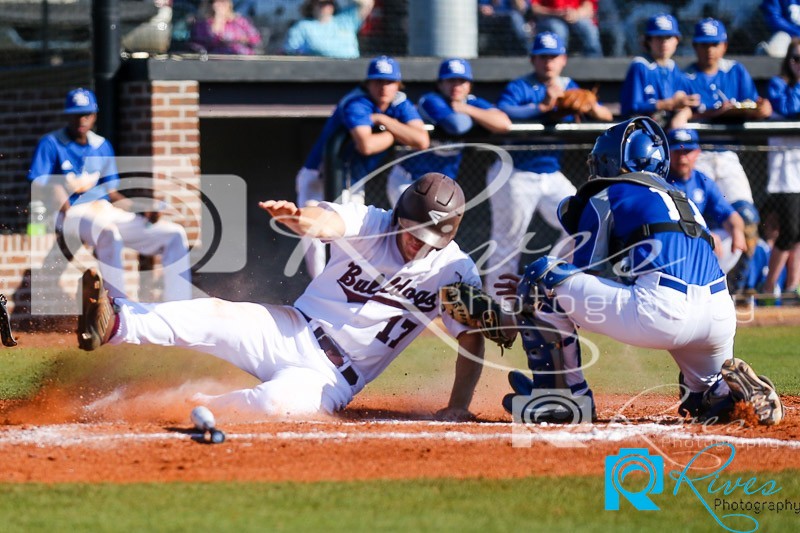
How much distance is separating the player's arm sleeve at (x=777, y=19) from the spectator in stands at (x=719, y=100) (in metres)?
1.82

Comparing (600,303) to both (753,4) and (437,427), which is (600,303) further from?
(753,4)

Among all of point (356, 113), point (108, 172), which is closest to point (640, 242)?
point (356, 113)

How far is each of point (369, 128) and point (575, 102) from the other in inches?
82.9

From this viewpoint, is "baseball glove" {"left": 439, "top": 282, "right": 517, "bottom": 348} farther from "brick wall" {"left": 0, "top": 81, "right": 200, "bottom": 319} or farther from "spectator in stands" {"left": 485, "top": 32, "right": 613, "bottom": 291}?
"brick wall" {"left": 0, "top": 81, "right": 200, "bottom": 319}

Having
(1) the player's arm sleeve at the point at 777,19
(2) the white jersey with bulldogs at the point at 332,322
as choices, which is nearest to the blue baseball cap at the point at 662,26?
(1) the player's arm sleeve at the point at 777,19

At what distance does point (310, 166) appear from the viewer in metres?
11.3

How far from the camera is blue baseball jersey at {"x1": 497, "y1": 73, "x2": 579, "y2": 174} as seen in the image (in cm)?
1143

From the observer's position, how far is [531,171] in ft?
37.4

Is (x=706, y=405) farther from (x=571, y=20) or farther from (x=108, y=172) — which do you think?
(x=571, y=20)

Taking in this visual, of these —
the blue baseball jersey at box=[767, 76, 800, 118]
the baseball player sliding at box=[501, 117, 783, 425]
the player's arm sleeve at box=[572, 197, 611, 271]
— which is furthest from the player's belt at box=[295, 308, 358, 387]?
the blue baseball jersey at box=[767, 76, 800, 118]

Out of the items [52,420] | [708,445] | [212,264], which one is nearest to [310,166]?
[212,264]

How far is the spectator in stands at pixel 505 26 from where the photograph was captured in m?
13.7

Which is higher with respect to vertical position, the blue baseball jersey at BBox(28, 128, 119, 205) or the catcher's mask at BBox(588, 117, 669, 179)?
the catcher's mask at BBox(588, 117, 669, 179)

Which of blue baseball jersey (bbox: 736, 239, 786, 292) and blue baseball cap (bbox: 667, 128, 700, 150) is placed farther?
blue baseball jersey (bbox: 736, 239, 786, 292)
